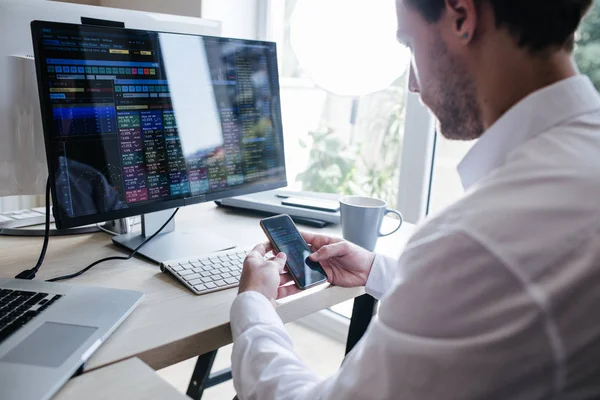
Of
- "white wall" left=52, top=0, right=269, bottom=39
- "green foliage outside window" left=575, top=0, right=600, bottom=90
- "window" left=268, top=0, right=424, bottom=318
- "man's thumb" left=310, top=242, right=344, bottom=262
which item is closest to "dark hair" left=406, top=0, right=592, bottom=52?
"man's thumb" left=310, top=242, right=344, bottom=262

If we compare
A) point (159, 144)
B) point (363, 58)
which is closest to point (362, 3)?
point (363, 58)

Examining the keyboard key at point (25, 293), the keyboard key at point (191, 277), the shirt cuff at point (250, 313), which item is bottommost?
the shirt cuff at point (250, 313)

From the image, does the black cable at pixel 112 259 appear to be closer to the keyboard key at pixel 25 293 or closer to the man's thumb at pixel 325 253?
the keyboard key at pixel 25 293

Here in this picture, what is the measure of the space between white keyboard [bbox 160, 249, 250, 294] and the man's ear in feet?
1.79

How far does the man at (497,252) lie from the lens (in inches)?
18.6

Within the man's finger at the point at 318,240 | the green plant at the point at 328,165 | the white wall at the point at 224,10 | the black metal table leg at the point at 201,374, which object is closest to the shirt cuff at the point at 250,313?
the man's finger at the point at 318,240

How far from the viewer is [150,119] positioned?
1017 millimetres

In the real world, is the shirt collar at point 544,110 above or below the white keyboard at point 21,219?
above

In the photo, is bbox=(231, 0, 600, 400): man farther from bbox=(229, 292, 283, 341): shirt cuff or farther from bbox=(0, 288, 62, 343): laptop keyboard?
bbox=(0, 288, 62, 343): laptop keyboard

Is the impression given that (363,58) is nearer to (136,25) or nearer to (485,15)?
(136,25)

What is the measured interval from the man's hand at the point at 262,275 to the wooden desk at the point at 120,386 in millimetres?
221

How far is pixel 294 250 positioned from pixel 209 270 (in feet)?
0.54

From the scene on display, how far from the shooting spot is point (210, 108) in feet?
3.69

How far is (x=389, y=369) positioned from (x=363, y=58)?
1168 mm
